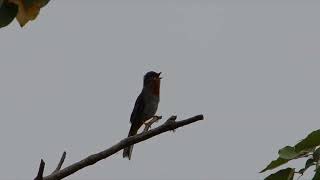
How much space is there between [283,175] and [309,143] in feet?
0.44

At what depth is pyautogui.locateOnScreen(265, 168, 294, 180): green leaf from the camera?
164 centimetres

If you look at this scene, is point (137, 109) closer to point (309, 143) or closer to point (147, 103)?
point (147, 103)

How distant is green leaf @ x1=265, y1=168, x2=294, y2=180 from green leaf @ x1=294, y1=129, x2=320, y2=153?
0.08m

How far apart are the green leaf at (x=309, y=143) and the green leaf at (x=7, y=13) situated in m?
1.02

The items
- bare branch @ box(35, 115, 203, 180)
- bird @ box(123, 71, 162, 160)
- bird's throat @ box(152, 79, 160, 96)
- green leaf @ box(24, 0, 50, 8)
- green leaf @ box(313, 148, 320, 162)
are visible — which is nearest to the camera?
green leaf @ box(24, 0, 50, 8)

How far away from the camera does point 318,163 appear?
5.17 ft

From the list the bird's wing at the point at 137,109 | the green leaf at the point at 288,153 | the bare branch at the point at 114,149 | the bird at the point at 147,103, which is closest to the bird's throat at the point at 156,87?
the bird at the point at 147,103

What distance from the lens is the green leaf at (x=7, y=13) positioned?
3.36 ft

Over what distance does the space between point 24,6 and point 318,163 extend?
98 cm

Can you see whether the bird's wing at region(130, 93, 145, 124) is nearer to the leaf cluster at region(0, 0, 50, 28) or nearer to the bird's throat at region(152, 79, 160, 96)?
the bird's throat at region(152, 79, 160, 96)

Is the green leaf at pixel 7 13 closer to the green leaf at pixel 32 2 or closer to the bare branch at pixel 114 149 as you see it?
the green leaf at pixel 32 2

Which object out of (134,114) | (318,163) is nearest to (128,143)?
(318,163)

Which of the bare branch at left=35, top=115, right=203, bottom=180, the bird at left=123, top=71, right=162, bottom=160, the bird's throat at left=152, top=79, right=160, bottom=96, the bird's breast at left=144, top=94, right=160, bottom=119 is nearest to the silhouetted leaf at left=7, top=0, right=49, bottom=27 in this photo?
the bare branch at left=35, top=115, right=203, bottom=180

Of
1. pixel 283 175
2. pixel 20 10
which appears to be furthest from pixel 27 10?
pixel 283 175
